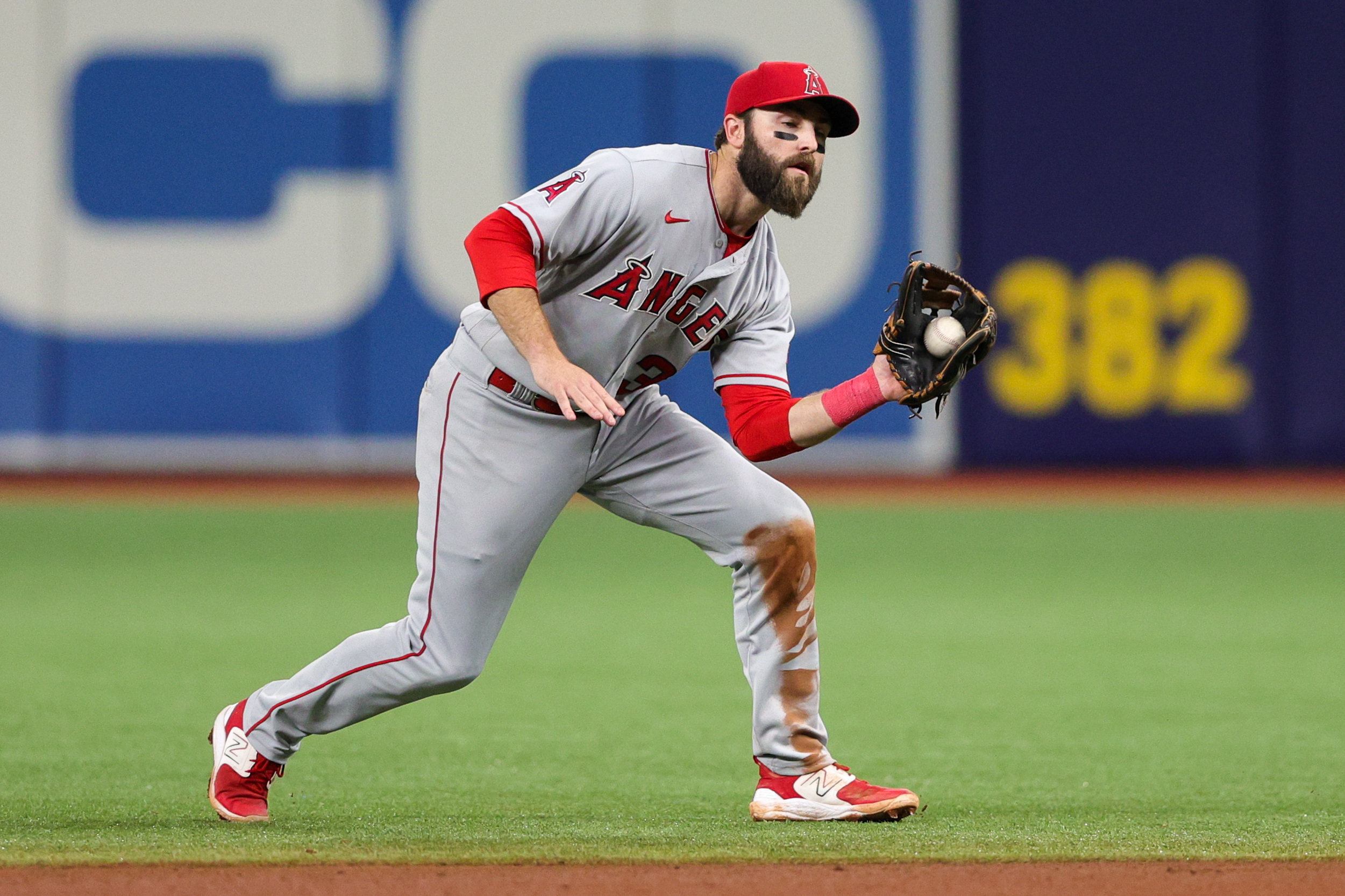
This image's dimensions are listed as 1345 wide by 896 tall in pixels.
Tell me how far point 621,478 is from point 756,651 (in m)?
0.55

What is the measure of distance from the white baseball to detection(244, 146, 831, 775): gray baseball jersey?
502mm

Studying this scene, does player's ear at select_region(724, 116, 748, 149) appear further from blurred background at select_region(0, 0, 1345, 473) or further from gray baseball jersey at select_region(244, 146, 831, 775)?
blurred background at select_region(0, 0, 1345, 473)

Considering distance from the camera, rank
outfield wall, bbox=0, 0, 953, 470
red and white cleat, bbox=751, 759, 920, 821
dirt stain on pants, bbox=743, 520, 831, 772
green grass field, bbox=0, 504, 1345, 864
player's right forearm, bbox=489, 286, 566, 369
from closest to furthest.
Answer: player's right forearm, bbox=489, 286, 566, 369 < green grass field, bbox=0, 504, 1345, 864 < red and white cleat, bbox=751, 759, 920, 821 < dirt stain on pants, bbox=743, 520, 831, 772 < outfield wall, bbox=0, 0, 953, 470

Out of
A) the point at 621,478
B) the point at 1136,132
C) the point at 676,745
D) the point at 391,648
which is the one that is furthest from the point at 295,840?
the point at 1136,132

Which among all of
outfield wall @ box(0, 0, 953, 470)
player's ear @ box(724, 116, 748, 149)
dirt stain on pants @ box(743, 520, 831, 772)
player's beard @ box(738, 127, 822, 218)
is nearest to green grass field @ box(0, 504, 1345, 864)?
dirt stain on pants @ box(743, 520, 831, 772)

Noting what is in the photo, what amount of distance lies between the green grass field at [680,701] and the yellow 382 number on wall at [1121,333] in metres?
3.38

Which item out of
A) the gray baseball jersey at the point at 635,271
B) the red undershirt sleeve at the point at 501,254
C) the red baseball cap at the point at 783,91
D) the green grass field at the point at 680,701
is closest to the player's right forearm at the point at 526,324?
the red undershirt sleeve at the point at 501,254

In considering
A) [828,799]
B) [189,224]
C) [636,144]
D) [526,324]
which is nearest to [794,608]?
[828,799]

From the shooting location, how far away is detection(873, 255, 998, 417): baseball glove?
13.2 feet

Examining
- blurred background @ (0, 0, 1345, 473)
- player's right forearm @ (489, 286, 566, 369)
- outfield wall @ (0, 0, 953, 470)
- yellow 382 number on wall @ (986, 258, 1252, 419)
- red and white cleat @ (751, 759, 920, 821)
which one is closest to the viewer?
player's right forearm @ (489, 286, 566, 369)

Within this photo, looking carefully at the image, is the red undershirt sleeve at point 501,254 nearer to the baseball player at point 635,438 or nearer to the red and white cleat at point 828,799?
the baseball player at point 635,438

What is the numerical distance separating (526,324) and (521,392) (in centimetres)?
33

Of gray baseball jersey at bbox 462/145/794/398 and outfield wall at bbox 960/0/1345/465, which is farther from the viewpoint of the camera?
outfield wall at bbox 960/0/1345/465

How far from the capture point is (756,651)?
4324 millimetres
